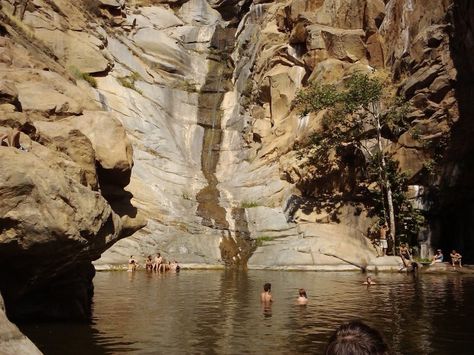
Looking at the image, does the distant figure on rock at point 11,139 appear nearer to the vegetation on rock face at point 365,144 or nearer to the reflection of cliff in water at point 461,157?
the vegetation on rock face at point 365,144

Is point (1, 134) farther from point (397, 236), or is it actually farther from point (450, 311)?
point (397, 236)

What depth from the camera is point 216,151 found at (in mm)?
57469

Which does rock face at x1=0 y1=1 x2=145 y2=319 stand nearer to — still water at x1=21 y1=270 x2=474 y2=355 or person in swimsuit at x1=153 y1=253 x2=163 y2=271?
still water at x1=21 y1=270 x2=474 y2=355

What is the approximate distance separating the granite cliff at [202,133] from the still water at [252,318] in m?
2.19

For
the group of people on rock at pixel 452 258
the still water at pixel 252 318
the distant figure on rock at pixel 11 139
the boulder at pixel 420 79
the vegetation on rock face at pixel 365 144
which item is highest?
the boulder at pixel 420 79

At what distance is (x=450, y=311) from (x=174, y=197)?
31058mm

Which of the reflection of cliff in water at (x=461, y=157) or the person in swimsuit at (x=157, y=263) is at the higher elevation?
the reflection of cliff in water at (x=461, y=157)

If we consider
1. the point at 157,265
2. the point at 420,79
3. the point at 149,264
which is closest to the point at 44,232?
the point at 157,265

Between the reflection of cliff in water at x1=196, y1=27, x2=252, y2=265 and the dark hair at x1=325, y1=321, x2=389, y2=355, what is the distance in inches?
1480

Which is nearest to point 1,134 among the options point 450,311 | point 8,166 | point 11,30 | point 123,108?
point 8,166

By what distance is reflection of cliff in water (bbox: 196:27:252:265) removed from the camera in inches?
1629

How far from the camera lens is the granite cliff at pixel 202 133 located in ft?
47.9

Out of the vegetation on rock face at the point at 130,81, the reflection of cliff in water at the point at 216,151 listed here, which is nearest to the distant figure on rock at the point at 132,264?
the reflection of cliff in water at the point at 216,151

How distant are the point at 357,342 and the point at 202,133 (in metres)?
57.5
